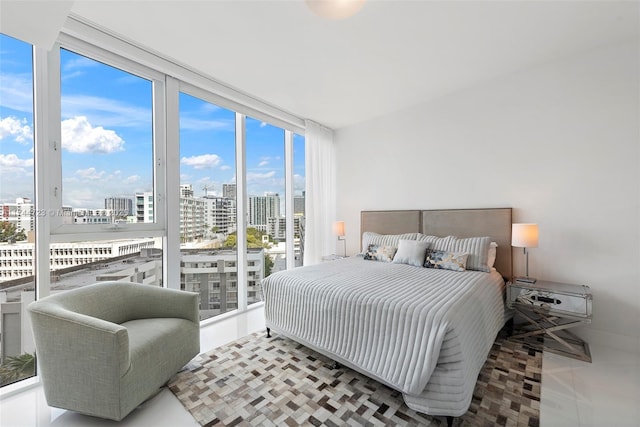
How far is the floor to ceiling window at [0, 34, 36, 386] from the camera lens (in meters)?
1.81

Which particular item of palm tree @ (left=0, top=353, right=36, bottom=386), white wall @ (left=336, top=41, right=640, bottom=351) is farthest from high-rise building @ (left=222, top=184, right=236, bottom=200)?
white wall @ (left=336, top=41, right=640, bottom=351)

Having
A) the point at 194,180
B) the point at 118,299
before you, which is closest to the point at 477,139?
the point at 194,180

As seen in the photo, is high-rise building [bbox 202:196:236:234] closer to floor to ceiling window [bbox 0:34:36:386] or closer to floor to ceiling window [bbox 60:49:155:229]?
floor to ceiling window [bbox 60:49:155:229]

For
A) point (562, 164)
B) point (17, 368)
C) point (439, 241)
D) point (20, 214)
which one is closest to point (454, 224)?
point (439, 241)

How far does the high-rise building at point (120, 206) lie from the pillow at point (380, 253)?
101 inches

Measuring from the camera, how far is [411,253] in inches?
115

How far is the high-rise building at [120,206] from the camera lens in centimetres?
232

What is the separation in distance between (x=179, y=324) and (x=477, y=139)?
355 cm

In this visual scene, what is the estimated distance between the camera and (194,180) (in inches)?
118

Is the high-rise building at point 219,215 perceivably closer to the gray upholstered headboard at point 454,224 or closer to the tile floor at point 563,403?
the tile floor at point 563,403

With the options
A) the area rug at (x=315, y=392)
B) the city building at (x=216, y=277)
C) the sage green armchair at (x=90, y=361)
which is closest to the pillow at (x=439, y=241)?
the area rug at (x=315, y=392)

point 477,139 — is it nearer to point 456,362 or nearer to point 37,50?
point 456,362

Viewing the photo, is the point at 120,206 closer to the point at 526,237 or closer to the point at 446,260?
the point at 446,260

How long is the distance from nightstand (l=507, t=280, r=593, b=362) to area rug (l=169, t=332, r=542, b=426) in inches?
9.9
